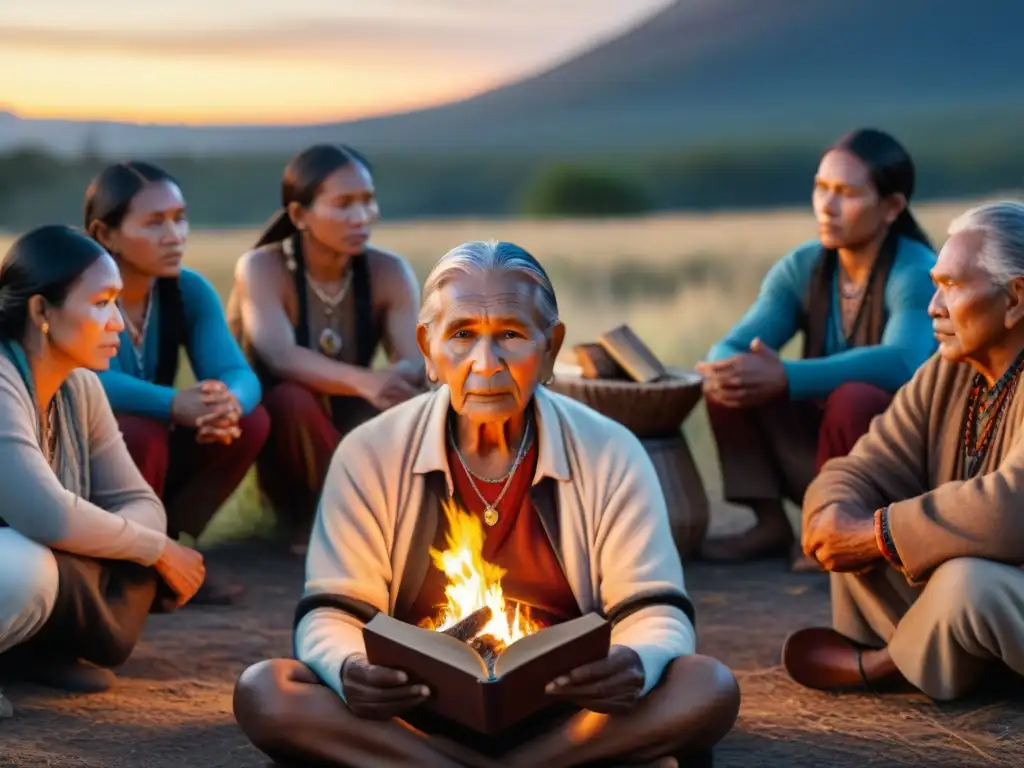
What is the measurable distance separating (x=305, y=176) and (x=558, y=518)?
3.29m

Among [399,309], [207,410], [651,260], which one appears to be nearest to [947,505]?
[207,410]

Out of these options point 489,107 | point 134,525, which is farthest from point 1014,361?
point 489,107

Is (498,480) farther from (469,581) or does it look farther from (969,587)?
(969,587)

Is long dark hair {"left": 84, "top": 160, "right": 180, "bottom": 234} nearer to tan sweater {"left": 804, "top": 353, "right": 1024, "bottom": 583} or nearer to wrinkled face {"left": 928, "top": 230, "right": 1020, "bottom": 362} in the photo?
tan sweater {"left": 804, "top": 353, "right": 1024, "bottom": 583}

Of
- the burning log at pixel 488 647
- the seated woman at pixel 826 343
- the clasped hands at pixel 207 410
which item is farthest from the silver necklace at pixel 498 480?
the seated woman at pixel 826 343

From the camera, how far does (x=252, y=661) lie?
5512mm

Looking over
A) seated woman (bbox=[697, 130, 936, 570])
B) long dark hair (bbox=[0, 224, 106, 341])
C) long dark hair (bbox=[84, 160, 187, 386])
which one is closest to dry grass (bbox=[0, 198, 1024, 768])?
seated woman (bbox=[697, 130, 936, 570])

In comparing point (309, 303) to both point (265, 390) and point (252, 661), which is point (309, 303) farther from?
point (252, 661)

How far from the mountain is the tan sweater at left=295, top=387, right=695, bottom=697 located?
38.7ft

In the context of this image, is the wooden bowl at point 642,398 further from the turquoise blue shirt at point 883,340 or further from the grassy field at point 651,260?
the grassy field at point 651,260

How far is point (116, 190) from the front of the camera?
243 inches

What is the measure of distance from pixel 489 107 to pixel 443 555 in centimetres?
1281

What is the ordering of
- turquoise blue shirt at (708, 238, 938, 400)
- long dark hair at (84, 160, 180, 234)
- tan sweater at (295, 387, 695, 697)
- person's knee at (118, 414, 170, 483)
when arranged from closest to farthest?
tan sweater at (295, 387, 695, 697), person's knee at (118, 414, 170, 483), long dark hair at (84, 160, 180, 234), turquoise blue shirt at (708, 238, 938, 400)

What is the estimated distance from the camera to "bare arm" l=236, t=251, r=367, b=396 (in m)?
6.83
